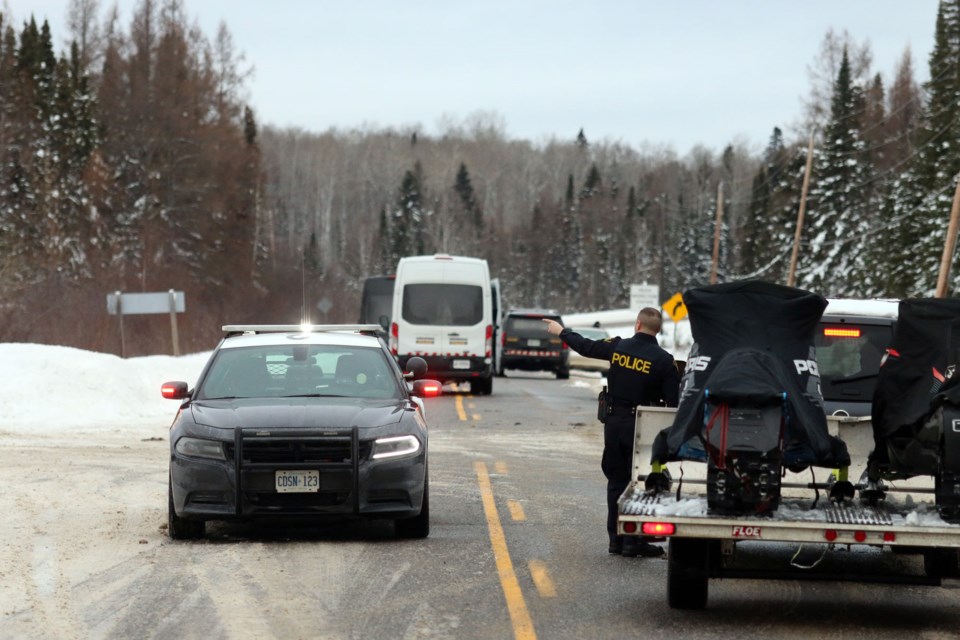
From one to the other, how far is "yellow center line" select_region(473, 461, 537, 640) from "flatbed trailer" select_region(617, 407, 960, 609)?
0.76 m

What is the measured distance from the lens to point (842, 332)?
1096 cm

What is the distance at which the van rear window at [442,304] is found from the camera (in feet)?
102

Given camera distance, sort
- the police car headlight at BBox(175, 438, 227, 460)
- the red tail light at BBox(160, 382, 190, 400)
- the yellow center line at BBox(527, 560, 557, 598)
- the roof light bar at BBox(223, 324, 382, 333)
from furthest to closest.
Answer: the roof light bar at BBox(223, 324, 382, 333) → the red tail light at BBox(160, 382, 190, 400) → the police car headlight at BBox(175, 438, 227, 460) → the yellow center line at BBox(527, 560, 557, 598)

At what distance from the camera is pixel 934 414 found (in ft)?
→ 25.4

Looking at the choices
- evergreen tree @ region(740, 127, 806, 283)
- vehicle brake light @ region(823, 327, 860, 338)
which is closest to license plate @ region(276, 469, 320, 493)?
vehicle brake light @ region(823, 327, 860, 338)

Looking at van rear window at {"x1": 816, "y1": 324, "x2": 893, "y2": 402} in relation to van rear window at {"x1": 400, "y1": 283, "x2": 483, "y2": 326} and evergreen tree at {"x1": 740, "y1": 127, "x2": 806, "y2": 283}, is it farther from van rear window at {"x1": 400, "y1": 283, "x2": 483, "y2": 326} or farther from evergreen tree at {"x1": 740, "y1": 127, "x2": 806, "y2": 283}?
Result: evergreen tree at {"x1": 740, "y1": 127, "x2": 806, "y2": 283}

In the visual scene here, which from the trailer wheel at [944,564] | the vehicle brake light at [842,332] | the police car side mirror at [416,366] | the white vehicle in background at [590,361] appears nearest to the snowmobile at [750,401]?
the trailer wheel at [944,564]

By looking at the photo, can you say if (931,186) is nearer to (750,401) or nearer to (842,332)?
(842,332)

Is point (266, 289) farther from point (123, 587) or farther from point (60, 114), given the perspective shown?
point (123, 587)

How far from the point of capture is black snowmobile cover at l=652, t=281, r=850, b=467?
7734 mm

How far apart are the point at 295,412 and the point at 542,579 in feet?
7.97

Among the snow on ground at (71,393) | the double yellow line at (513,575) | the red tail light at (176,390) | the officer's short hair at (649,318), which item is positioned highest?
the officer's short hair at (649,318)

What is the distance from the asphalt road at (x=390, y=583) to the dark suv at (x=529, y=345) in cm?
2722

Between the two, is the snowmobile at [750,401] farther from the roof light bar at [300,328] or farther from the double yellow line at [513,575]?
the roof light bar at [300,328]
